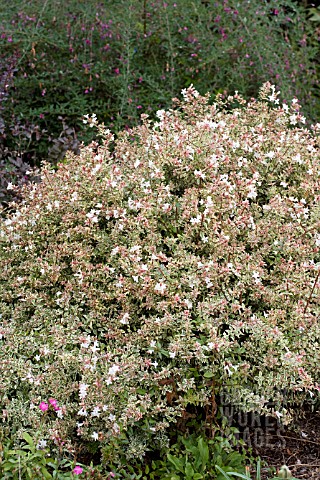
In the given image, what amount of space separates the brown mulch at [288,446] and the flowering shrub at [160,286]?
233 millimetres

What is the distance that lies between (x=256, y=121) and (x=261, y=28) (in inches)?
106

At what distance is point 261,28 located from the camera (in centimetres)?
621

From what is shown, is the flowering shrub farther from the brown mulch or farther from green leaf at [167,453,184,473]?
the brown mulch

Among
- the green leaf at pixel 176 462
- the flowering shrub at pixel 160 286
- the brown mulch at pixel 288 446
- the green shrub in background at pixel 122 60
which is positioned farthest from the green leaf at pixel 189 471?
the green shrub in background at pixel 122 60

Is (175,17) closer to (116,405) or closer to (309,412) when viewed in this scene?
(309,412)

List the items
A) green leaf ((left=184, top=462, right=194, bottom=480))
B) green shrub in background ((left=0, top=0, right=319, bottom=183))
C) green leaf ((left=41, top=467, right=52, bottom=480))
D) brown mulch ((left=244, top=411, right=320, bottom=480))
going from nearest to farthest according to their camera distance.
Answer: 1. green leaf ((left=41, top=467, right=52, bottom=480))
2. green leaf ((left=184, top=462, right=194, bottom=480))
3. brown mulch ((left=244, top=411, right=320, bottom=480))
4. green shrub in background ((left=0, top=0, right=319, bottom=183))

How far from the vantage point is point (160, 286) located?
283 cm

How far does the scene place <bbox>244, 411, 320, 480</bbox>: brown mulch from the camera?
3064 millimetres

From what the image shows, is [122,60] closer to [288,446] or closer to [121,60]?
[121,60]

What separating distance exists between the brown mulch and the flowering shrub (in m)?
0.23

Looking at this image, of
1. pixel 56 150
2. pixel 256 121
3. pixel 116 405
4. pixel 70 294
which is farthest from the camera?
pixel 56 150

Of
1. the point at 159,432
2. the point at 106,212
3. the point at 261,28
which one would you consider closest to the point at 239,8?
the point at 261,28

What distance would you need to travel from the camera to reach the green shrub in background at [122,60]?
5.73 metres

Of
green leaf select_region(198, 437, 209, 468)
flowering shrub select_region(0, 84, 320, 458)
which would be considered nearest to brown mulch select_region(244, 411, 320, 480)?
flowering shrub select_region(0, 84, 320, 458)
